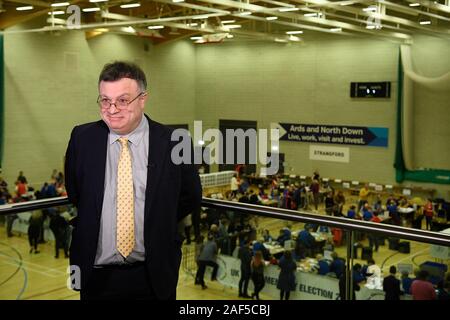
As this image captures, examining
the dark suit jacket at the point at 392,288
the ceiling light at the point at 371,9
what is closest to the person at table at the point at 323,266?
the dark suit jacket at the point at 392,288

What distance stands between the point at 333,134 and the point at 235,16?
24.0 ft

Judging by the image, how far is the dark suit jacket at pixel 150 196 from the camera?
2654mm

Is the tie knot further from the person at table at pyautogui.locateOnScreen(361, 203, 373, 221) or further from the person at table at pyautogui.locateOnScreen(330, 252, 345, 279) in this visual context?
the person at table at pyautogui.locateOnScreen(361, 203, 373, 221)

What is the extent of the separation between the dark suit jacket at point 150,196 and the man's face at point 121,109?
0.41ft

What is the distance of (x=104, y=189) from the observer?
2.68 metres

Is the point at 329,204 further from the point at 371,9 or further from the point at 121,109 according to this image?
the point at 121,109

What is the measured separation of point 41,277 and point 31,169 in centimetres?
1430

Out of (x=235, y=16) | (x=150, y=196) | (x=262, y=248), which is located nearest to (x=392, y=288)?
(x=150, y=196)

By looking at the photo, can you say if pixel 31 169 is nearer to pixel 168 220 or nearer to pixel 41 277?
pixel 41 277

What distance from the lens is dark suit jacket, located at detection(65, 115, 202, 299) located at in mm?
2654

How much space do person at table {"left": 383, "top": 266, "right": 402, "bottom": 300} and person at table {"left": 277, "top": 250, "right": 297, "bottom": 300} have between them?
1.65 meters

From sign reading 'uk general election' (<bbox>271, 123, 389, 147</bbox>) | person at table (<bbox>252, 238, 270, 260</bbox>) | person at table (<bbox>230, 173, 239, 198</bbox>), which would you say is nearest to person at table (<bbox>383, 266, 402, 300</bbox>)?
person at table (<bbox>252, 238, 270, 260</bbox>)

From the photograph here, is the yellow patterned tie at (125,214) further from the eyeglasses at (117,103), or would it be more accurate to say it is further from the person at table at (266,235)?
the person at table at (266,235)
